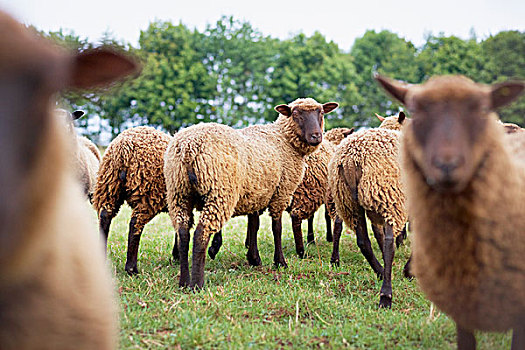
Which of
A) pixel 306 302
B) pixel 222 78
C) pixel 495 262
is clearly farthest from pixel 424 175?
pixel 222 78

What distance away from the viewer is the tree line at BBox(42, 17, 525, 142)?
95.5 feet

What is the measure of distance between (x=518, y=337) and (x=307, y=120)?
171 inches

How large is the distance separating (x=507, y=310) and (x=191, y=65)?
31.9 metres

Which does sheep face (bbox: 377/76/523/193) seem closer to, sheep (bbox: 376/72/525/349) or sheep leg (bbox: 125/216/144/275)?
sheep (bbox: 376/72/525/349)

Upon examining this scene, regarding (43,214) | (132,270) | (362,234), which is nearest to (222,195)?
(132,270)

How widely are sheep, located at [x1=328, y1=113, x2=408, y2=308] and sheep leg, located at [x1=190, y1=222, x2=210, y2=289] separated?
174 centimetres

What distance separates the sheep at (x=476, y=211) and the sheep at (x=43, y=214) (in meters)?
1.67

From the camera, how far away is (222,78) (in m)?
32.3

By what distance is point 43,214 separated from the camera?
1.45 meters

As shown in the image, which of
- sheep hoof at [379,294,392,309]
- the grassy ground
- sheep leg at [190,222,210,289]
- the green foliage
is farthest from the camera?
the green foliage

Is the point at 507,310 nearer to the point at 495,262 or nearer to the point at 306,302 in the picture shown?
the point at 495,262

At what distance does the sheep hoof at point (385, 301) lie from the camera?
14.2 feet

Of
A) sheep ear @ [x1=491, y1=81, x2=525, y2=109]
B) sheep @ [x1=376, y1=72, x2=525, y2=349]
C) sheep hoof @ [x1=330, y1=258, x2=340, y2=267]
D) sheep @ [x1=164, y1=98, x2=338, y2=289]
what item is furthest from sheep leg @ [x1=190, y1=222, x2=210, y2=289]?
sheep ear @ [x1=491, y1=81, x2=525, y2=109]

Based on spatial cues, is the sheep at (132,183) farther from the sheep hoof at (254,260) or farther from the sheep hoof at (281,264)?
the sheep hoof at (281,264)
